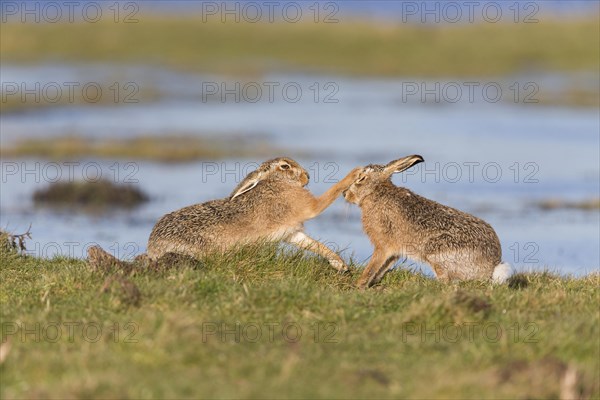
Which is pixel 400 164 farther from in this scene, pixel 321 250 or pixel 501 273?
pixel 501 273

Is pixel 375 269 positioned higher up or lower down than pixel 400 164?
lower down

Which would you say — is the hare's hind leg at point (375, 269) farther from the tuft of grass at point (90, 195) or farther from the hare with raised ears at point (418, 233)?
the tuft of grass at point (90, 195)

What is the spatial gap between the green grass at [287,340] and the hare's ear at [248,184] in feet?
5.96

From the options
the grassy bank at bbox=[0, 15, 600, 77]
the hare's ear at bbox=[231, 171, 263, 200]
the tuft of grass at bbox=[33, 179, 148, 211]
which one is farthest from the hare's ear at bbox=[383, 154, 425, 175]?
the grassy bank at bbox=[0, 15, 600, 77]

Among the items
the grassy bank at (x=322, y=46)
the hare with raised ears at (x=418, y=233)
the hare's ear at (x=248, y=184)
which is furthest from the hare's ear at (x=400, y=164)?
the grassy bank at (x=322, y=46)

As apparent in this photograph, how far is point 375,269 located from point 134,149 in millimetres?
15582

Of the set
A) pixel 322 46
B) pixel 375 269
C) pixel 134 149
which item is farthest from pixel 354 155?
pixel 322 46

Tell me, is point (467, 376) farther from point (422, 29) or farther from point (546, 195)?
point (422, 29)

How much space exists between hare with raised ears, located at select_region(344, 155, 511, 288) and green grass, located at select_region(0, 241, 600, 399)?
22.0 inches

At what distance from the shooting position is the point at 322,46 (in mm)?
57781

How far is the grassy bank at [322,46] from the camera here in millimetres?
51438

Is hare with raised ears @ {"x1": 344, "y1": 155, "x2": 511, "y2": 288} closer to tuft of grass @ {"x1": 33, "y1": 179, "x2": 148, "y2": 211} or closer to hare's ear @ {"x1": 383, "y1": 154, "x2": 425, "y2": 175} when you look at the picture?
hare's ear @ {"x1": 383, "y1": 154, "x2": 425, "y2": 175}

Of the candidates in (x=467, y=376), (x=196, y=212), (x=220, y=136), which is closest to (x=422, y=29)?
(x=220, y=136)

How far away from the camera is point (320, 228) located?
1598 cm
